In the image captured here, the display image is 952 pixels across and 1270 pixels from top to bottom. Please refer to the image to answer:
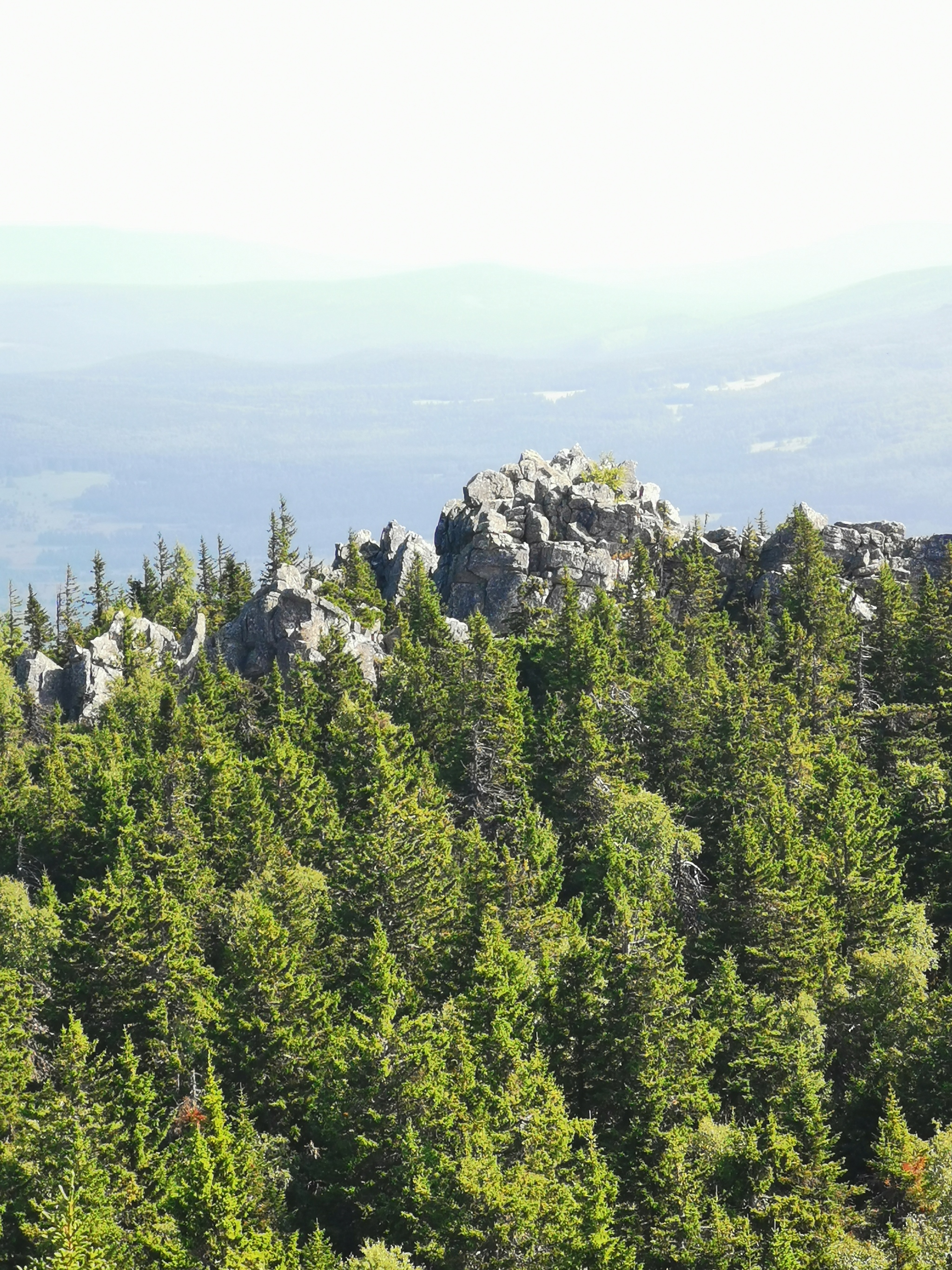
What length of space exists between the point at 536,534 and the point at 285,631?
72.1ft

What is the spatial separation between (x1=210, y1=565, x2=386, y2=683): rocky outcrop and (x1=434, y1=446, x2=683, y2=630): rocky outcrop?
1110 cm

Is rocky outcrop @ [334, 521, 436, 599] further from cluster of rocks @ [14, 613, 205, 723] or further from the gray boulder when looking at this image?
the gray boulder

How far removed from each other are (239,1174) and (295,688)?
163 feet

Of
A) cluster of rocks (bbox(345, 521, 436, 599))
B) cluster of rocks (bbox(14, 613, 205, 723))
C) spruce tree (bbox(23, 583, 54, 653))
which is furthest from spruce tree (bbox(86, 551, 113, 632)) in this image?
cluster of rocks (bbox(345, 521, 436, 599))

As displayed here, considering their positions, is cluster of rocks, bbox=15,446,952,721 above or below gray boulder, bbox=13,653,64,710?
above

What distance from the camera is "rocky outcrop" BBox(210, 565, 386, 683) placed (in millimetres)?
96875

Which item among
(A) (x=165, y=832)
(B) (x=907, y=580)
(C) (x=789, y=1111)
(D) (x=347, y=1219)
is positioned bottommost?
(D) (x=347, y=1219)

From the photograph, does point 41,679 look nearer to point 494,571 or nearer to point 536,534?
point 494,571

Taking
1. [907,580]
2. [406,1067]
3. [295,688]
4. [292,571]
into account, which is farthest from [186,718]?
[907,580]

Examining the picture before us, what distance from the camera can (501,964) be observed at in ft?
165

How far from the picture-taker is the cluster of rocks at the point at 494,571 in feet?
327

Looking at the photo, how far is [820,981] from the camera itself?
188 ft

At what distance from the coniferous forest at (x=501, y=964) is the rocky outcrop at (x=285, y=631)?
7.80 meters

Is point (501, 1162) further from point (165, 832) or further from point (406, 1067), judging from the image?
point (165, 832)
